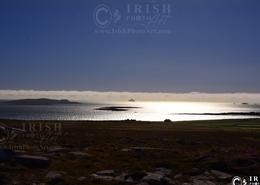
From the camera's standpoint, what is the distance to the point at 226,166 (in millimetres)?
21703

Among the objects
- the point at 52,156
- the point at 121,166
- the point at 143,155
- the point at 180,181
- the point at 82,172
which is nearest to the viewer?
the point at 180,181

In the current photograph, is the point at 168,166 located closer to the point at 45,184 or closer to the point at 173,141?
the point at 45,184

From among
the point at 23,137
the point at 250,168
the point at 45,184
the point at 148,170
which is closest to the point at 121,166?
the point at 148,170

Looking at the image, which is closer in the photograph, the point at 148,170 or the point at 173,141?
the point at 148,170

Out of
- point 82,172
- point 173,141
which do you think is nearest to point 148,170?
point 82,172

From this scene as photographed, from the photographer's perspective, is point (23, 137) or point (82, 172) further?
point (23, 137)

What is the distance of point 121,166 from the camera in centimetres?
2267

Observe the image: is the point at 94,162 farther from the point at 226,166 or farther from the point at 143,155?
the point at 226,166

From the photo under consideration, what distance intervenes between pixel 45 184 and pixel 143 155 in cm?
1017

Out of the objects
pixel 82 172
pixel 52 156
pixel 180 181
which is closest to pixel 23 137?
pixel 52 156

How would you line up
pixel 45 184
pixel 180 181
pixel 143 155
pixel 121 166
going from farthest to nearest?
1. pixel 143 155
2. pixel 121 166
3. pixel 180 181
4. pixel 45 184

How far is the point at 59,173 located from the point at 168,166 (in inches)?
273

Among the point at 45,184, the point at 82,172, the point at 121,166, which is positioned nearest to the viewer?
the point at 45,184

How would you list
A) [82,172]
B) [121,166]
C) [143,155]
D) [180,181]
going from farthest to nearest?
[143,155], [121,166], [82,172], [180,181]
